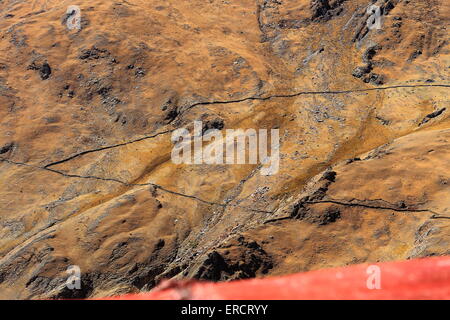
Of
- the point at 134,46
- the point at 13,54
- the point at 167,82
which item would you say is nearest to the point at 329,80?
the point at 167,82

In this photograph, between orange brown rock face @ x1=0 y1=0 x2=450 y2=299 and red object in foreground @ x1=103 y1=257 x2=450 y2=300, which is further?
orange brown rock face @ x1=0 y1=0 x2=450 y2=299

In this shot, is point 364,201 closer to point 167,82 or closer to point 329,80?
point 329,80

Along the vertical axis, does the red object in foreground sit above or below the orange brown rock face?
below

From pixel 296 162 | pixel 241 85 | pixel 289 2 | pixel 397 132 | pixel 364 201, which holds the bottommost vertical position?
pixel 364 201

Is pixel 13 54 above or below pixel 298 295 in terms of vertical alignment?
above

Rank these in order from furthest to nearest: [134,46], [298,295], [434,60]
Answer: [134,46], [434,60], [298,295]

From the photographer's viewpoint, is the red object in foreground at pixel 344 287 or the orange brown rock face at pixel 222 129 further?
the orange brown rock face at pixel 222 129
